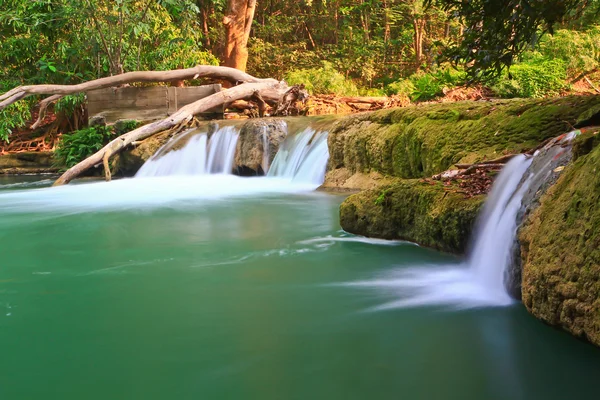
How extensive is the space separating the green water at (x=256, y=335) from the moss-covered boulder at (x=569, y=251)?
0.14 m

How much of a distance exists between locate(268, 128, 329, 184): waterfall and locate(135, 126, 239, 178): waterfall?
1.43 metres

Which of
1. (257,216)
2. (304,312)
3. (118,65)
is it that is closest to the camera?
(304,312)

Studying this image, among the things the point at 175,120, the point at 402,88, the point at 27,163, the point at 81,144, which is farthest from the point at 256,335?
the point at 27,163

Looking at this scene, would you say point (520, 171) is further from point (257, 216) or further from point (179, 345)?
point (257, 216)

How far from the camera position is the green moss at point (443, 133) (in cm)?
537

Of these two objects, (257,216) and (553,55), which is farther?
(553,55)

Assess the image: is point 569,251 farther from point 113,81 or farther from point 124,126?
point 124,126

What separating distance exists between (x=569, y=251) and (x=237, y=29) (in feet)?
60.1

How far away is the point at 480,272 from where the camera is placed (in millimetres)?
3768

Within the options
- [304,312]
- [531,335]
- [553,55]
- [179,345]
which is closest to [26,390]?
[179,345]

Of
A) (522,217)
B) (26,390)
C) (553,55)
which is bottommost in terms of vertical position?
(26,390)

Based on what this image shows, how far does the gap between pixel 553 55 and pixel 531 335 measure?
1597 cm

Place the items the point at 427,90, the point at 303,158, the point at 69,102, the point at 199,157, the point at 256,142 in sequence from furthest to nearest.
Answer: the point at 69,102, the point at 427,90, the point at 199,157, the point at 256,142, the point at 303,158

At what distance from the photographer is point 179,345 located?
2.87 metres
